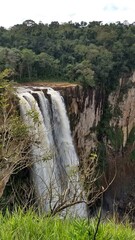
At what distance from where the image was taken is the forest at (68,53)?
19.8 m

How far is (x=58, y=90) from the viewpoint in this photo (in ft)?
57.1

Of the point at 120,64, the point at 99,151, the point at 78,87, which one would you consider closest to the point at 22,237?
the point at 78,87

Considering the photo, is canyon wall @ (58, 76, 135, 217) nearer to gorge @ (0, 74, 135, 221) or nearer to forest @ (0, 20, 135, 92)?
gorge @ (0, 74, 135, 221)

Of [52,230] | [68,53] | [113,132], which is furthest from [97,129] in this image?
[52,230]

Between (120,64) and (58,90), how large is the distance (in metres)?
7.62

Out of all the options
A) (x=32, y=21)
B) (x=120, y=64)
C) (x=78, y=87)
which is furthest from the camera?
(x=32, y=21)

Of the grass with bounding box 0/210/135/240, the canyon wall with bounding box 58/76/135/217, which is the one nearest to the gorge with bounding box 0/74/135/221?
the canyon wall with bounding box 58/76/135/217

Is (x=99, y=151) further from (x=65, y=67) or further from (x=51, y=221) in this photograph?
(x=51, y=221)

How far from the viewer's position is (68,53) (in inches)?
938

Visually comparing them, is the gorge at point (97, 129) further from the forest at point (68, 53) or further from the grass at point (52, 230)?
the grass at point (52, 230)

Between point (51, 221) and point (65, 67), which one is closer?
point (51, 221)

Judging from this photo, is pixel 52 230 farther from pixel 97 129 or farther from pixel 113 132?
pixel 113 132

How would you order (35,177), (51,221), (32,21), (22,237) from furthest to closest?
(32,21) → (35,177) → (51,221) → (22,237)

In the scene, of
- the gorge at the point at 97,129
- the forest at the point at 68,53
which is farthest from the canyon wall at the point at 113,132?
the forest at the point at 68,53
